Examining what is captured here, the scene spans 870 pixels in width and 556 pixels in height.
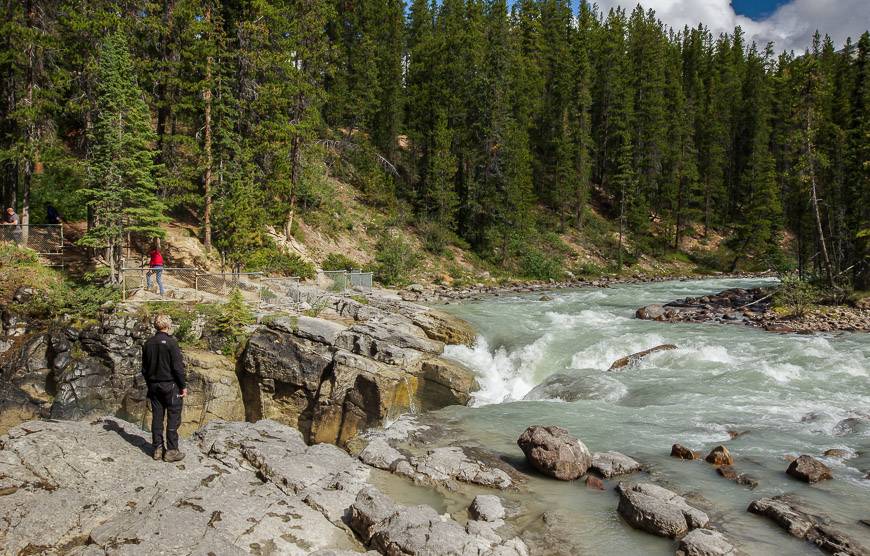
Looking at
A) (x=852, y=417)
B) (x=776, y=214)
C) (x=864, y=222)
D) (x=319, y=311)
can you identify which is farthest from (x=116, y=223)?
(x=776, y=214)

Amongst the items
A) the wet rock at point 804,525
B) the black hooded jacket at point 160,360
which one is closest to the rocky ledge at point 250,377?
the black hooded jacket at point 160,360

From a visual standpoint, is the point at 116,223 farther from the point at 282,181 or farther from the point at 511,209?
the point at 511,209

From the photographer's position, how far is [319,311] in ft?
59.9

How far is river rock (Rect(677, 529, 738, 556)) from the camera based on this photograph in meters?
6.68

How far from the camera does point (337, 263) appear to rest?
1254 inches

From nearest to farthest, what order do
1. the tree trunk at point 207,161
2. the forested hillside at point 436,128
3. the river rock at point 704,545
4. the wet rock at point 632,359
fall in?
1. the river rock at point 704,545
2. the wet rock at point 632,359
3. the forested hillside at point 436,128
4. the tree trunk at point 207,161

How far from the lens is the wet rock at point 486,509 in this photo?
782 centimetres

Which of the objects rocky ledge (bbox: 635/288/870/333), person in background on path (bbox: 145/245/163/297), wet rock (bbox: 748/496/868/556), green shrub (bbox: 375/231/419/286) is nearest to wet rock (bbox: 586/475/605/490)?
wet rock (bbox: 748/496/868/556)

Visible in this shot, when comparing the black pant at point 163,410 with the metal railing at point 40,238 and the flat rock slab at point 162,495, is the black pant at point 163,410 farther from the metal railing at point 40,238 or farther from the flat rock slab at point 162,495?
the metal railing at point 40,238

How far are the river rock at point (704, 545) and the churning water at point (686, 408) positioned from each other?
31cm

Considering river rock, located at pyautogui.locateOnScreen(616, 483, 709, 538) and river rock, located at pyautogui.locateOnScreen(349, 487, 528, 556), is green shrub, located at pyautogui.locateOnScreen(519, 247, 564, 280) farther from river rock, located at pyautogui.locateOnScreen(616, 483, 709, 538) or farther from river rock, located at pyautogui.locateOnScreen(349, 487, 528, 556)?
river rock, located at pyautogui.locateOnScreen(349, 487, 528, 556)

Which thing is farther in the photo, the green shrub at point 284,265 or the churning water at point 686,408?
the green shrub at point 284,265

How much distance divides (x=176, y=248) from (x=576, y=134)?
45055mm

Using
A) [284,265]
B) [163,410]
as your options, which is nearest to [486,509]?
[163,410]
